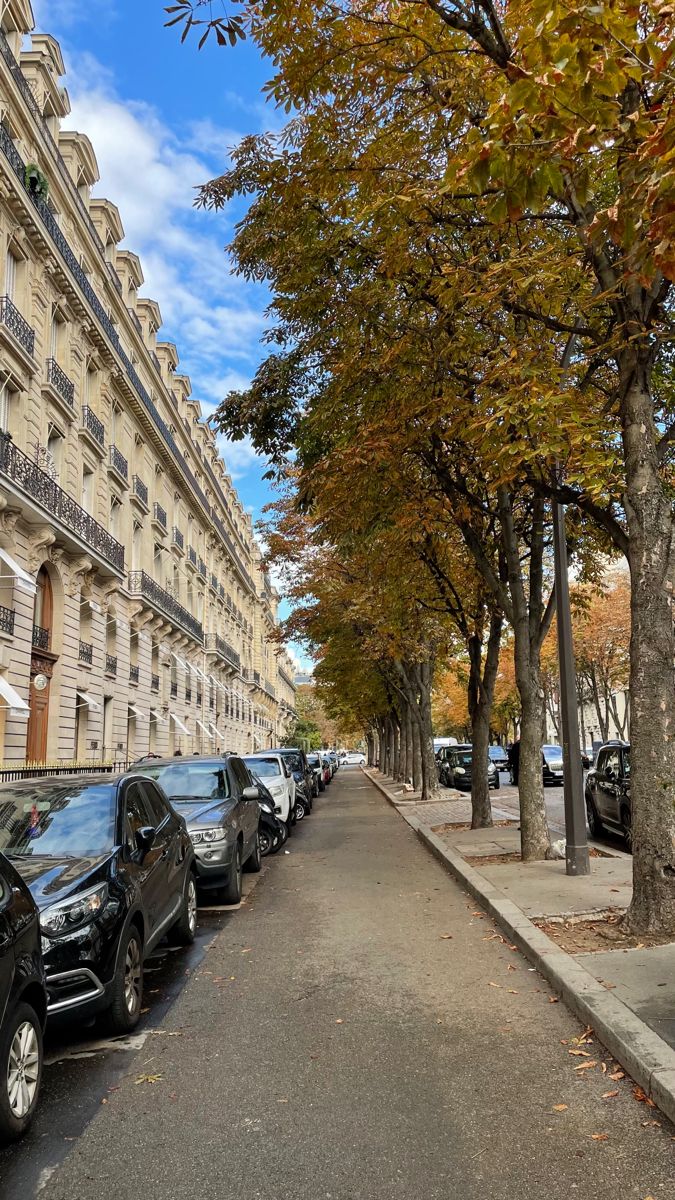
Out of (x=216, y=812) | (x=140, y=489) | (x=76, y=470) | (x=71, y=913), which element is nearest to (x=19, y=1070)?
(x=71, y=913)

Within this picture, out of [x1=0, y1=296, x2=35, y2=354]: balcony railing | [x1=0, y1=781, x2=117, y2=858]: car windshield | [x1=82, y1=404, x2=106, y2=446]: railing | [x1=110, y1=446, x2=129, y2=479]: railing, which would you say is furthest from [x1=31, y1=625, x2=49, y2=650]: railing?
[x1=0, y1=781, x2=117, y2=858]: car windshield

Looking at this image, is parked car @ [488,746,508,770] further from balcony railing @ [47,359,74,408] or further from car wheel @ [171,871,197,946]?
car wheel @ [171,871,197,946]

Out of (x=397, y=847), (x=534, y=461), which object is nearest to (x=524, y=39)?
(x=534, y=461)

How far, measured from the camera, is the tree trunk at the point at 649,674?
675cm

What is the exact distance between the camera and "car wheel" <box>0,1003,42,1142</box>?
368 centimetres

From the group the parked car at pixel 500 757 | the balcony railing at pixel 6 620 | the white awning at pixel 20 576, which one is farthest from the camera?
the parked car at pixel 500 757

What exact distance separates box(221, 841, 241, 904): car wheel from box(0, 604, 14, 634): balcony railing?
11995 mm

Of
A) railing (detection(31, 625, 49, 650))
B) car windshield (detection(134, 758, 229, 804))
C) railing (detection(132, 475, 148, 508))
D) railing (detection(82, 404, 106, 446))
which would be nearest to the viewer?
car windshield (detection(134, 758, 229, 804))

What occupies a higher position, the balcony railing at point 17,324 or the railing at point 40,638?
the balcony railing at point 17,324

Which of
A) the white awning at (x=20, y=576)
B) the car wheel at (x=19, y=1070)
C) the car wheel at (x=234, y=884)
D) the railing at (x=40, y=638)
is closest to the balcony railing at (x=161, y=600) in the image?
the railing at (x=40, y=638)

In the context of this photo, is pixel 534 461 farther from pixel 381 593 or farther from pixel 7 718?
pixel 7 718

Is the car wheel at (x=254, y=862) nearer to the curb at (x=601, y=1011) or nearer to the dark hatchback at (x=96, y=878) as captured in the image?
the curb at (x=601, y=1011)

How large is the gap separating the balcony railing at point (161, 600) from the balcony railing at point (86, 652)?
17.9ft

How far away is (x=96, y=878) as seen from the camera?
17.4 feet
